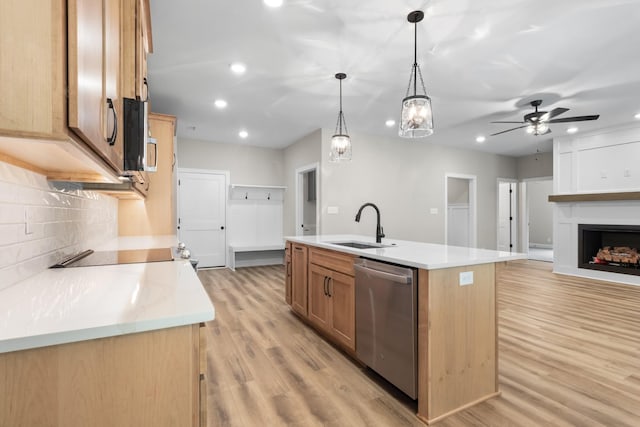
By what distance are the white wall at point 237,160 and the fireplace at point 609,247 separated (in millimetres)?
5804

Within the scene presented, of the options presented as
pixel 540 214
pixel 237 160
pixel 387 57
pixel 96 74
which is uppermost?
pixel 387 57

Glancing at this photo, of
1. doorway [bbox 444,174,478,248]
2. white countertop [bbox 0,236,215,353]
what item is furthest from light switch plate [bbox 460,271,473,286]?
doorway [bbox 444,174,478,248]

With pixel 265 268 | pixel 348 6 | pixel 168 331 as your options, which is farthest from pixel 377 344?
pixel 265 268

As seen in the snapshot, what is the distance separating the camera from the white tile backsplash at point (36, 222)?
111cm

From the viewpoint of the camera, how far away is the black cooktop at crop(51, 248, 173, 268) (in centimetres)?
160

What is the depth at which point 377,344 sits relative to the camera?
206 cm

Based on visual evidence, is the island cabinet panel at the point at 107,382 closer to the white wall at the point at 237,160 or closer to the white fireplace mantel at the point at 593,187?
the white wall at the point at 237,160

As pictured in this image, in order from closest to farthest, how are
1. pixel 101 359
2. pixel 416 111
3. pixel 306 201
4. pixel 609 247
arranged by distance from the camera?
pixel 101 359 → pixel 416 111 → pixel 609 247 → pixel 306 201

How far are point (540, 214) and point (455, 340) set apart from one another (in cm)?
1104

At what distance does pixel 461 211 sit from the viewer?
739 cm

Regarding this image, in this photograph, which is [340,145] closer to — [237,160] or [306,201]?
[306,201]

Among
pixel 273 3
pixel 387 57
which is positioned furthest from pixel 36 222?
pixel 387 57

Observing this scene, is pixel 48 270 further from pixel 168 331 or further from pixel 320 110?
pixel 320 110

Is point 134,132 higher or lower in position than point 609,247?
higher
